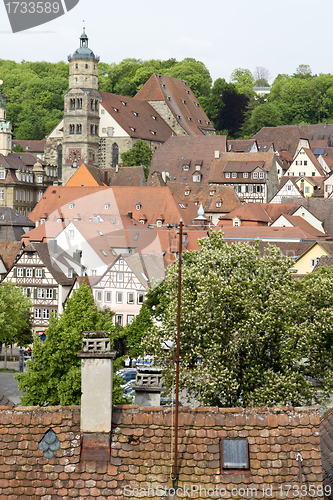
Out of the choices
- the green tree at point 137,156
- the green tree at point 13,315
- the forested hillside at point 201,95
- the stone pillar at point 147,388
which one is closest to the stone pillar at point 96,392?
the stone pillar at point 147,388

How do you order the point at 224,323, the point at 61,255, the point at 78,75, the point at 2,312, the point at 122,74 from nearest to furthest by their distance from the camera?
the point at 224,323 < the point at 2,312 < the point at 61,255 < the point at 78,75 < the point at 122,74

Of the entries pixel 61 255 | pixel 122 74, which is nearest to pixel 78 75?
pixel 122 74

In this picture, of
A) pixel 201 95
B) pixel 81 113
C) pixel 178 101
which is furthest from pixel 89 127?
pixel 201 95

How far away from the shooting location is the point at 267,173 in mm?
100938

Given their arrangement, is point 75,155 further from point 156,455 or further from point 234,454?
point 234,454

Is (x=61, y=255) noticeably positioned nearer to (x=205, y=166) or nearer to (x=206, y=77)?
(x=205, y=166)

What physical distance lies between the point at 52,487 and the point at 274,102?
478 ft

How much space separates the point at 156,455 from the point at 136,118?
115483mm

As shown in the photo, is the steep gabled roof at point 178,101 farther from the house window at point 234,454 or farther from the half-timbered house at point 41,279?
the house window at point 234,454

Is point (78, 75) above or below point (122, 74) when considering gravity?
below

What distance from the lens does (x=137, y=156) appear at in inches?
4503

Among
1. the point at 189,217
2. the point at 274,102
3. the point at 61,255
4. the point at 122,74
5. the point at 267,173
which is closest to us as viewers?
the point at 61,255

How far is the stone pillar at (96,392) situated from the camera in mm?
10023

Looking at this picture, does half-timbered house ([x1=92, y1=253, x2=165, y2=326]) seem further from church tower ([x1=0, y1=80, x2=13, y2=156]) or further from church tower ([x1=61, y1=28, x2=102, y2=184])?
church tower ([x1=0, y1=80, x2=13, y2=156])
